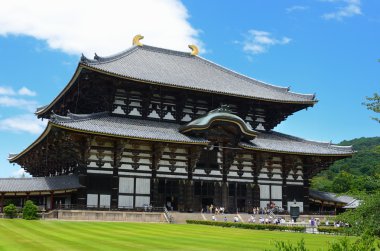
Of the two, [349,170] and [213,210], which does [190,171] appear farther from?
[349,170]

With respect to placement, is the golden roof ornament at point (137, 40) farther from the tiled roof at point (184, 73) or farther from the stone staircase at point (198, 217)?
the stone staircase at point (198, 217)

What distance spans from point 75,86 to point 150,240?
29717mm

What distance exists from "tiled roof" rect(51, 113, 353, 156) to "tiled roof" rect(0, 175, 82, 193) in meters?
5.45

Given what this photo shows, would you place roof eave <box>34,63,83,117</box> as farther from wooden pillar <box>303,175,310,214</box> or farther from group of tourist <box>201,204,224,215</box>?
wooden pillar <box>303,175,310,214</box>

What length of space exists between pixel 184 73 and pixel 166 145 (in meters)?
13.5

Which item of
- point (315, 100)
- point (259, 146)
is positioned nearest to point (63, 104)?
point (259, 146)

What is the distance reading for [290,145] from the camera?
53125 mm

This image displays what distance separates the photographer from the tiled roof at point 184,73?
161 feet

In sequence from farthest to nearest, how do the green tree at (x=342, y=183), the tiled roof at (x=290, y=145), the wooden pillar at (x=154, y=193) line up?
the green tree at (x=342, y=183) → the tiled roof at (x=290, y=145) → the wooden pillar at (x=154, y=193)

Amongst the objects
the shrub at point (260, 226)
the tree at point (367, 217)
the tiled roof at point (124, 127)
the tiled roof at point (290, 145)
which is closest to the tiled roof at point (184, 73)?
the tiled roof at point (124, 127)

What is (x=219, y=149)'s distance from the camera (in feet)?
163

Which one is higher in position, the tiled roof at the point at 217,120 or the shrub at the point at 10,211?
the tiled roof at the point at 217,120

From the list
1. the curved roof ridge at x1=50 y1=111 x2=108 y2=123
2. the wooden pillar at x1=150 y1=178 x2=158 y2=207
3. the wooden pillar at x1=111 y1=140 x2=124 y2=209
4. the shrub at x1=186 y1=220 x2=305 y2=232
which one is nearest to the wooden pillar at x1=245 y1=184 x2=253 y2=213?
the wooden pillar at x1=150 y1=178 x2=158 y2=207

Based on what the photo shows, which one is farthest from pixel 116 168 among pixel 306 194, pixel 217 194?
pixel 306 194
